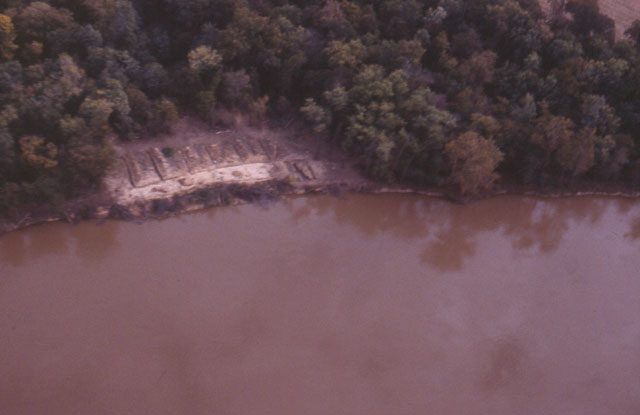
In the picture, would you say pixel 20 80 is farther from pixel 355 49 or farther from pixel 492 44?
pixel 492 44

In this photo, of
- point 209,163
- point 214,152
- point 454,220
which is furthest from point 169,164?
point 454,220

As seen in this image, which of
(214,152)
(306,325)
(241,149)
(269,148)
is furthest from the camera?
(269,148)

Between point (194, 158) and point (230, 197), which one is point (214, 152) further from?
point (230, 197)

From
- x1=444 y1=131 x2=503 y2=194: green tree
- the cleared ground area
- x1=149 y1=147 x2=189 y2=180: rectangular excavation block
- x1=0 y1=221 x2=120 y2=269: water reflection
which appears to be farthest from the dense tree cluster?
x1=0 y1=221 x2=120 y2=269: water reflection

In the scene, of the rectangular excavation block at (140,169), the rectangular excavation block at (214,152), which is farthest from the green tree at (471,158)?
the rectangular excavation block at (140,169)

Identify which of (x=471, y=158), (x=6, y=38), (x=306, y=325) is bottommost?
(x=306, y=325)

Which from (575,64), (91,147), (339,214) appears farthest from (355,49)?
(91,147)
